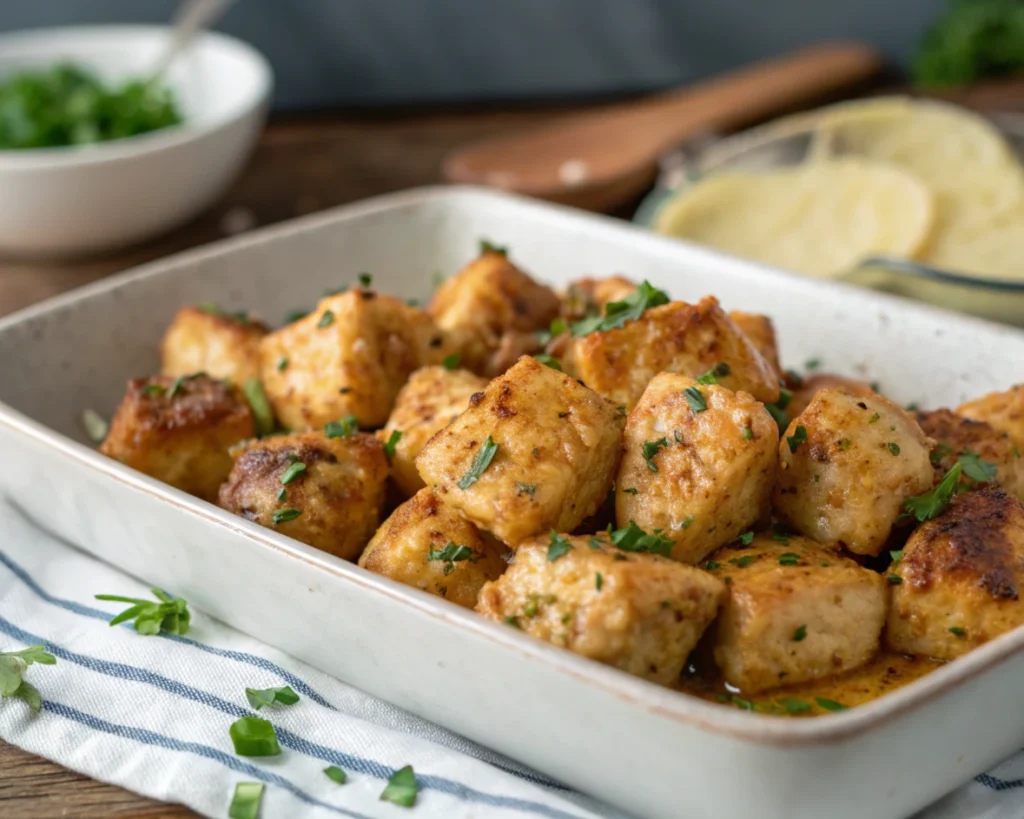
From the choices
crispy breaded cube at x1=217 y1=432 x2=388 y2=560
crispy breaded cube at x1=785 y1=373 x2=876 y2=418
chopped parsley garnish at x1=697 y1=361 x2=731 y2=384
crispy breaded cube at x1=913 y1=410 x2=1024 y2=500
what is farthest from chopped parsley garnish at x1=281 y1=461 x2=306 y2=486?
crispy breaded cube at x1=913 y1=410 x2=1024 y2=500

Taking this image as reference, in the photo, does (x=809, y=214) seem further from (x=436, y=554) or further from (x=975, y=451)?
(x=436, y=554)

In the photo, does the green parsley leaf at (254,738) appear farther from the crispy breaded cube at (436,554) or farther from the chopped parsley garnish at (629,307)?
the chopped parsley garnish at (629,307)

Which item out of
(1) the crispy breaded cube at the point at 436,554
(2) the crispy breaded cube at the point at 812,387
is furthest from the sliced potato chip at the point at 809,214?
(1) the crispy breaded cube at the point at 436,554

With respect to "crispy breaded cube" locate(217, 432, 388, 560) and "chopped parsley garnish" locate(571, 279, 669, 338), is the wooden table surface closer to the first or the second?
"crispy breaded cube" locate(217, 432, 388, 560)

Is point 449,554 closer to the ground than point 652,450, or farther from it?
closer to the ground

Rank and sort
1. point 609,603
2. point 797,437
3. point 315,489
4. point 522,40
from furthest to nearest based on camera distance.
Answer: point 522,40
point 315,489
point 797,437
point 609,603

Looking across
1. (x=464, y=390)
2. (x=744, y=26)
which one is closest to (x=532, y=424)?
(x=464, y=390)

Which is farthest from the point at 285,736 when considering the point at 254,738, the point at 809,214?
the point at 809,214

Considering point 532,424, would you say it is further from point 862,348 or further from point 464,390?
point 862,348
